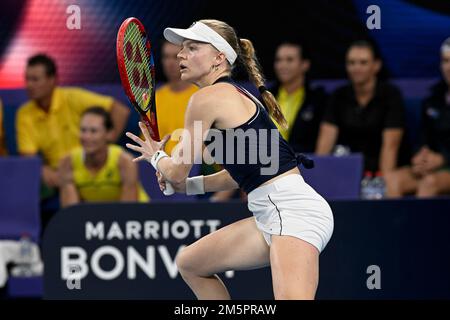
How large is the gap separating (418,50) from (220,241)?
4101mm

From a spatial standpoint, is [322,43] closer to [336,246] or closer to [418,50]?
[418,50]

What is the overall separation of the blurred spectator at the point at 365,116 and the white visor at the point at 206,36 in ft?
9.80

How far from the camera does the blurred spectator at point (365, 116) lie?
26.1 feet

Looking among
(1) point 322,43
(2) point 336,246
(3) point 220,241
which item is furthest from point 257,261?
(1) point 322,43

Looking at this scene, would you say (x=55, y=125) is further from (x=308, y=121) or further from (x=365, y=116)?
(x=365, y=116)

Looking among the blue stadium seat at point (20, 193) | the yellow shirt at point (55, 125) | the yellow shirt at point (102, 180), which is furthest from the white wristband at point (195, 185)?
the yellow shirt at point (55, 125)

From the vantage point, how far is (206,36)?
5062 mm

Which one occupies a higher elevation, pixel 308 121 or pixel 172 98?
pixel 172 98

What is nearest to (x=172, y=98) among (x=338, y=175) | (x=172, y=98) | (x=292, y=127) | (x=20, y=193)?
(x=172, y=98)

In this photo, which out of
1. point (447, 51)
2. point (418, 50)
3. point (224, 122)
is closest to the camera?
point (224, 122)

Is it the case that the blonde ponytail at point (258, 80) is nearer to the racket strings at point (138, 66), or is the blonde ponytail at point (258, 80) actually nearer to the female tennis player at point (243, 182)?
the female tennis player at point (243, 182)

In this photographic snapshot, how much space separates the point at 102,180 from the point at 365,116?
1.90 meters

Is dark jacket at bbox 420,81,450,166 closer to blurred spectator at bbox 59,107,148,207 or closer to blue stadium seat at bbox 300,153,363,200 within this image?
blue stadium seat at bbox 300,153,363,200

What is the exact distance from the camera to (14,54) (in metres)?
8.91
